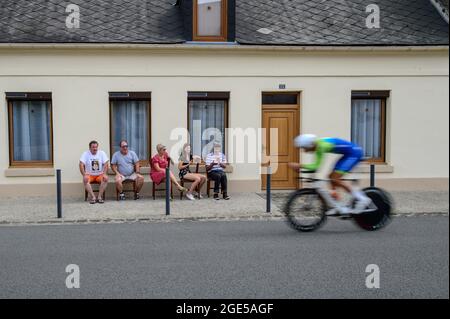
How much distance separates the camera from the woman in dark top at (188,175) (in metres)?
14.0

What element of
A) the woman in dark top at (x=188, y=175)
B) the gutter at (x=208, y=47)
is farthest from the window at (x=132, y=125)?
the gutter at (x=208, y=47)

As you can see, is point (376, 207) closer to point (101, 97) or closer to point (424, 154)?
point (424, 154)

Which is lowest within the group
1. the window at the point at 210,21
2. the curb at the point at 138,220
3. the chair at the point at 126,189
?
the curb at the point at 138,220

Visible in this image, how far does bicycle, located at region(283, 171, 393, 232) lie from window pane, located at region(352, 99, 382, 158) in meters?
7.76

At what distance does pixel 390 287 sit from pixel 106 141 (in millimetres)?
10868

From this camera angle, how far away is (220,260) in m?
7.08

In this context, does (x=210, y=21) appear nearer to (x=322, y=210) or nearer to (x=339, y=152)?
(x=322, y=210)

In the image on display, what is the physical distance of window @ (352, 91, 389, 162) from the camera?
16.0 m

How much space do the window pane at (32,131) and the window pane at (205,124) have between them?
399 centimetres

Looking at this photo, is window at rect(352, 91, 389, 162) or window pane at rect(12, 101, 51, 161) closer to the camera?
window pane at rect(12, 101, 51, 161)

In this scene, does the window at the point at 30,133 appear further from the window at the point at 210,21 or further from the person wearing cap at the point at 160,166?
the window at the point at 210,21

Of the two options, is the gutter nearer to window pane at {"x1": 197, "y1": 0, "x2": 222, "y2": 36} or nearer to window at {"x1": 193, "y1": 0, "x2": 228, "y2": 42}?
window at {"x1": 193, "y1": 0, "x2": 228, "y2": 42}

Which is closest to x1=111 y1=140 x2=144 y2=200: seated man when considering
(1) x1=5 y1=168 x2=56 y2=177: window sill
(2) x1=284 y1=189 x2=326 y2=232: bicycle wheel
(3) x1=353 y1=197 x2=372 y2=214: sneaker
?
(1) x1=5 y1=168 x2=56 y2=177: window sill

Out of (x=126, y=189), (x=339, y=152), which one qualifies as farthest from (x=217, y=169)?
(x=339, y=152)
